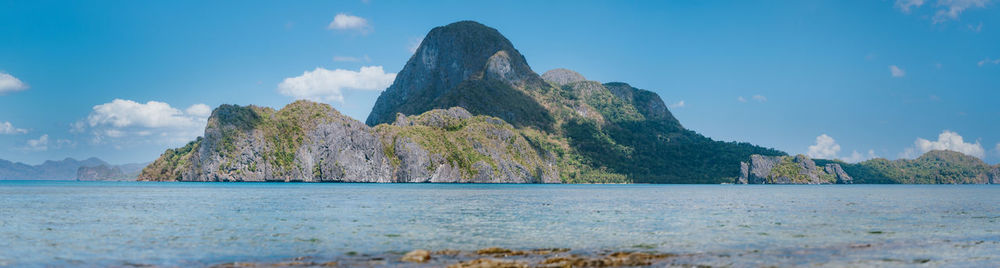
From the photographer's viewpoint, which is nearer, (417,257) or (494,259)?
(417,257)

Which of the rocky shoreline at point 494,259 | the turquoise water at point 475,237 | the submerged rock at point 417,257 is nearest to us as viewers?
the rocky shoreline at point 494,259

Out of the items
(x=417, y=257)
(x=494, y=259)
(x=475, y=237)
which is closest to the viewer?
(x=417, y=257)

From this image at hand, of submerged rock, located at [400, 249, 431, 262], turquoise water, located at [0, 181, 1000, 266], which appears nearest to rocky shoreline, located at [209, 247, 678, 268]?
submerged rock, located at [400, 249, 431, 262]

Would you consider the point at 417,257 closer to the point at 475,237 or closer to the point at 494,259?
the point at 494,259

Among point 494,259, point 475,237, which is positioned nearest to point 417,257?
point 494,259

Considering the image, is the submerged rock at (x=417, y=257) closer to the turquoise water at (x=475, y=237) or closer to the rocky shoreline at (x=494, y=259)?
the rocky shoreline at (x=494, y=259)

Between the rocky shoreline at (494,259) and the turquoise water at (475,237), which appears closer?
the rocky shoreline at (494,259)

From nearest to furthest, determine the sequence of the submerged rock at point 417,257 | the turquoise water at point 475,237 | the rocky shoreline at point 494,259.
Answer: the rocky shoreline at point 494,259
the submerged rock at point 417,257
the turquoise water at point 475,237

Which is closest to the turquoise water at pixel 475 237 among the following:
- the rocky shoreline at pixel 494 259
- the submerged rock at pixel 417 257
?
the rocky shoreline at pixel 494 259

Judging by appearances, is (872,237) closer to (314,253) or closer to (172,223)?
(314,253)

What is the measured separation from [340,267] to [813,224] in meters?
44.7

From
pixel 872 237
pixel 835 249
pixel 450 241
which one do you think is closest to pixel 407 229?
pixel 450 241

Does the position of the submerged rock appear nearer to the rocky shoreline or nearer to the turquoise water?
the rocky shoreline

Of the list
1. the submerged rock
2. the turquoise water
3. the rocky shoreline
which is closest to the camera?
the rocky shoreline
